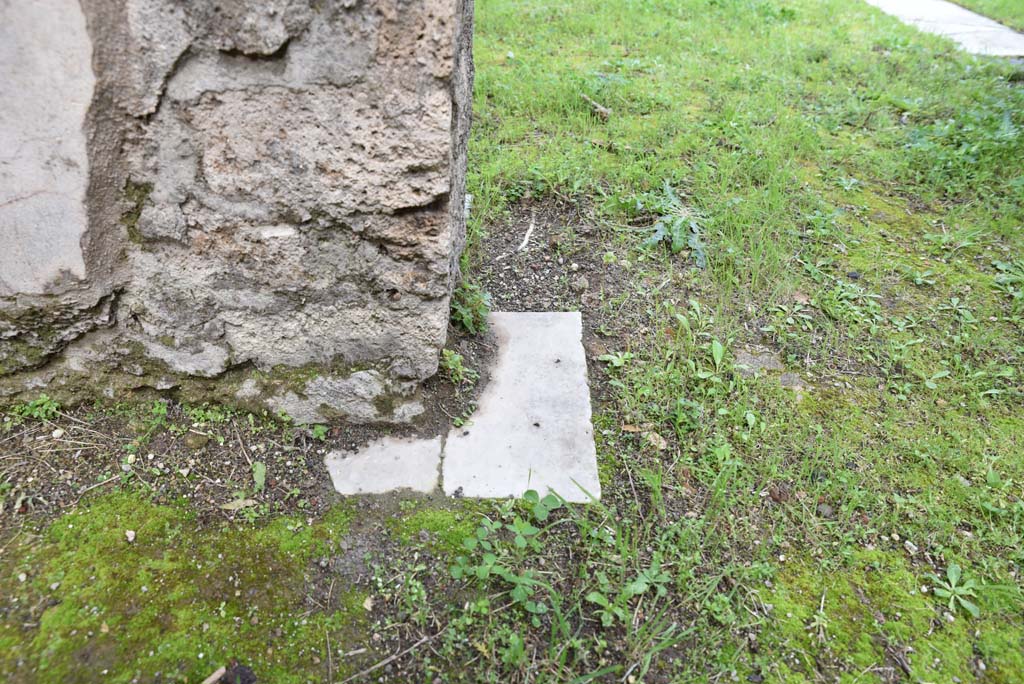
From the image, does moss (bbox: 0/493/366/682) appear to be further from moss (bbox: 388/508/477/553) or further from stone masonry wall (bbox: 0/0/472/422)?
stone masonry wall (bbox: 0/0/472/422)

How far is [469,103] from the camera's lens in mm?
2268

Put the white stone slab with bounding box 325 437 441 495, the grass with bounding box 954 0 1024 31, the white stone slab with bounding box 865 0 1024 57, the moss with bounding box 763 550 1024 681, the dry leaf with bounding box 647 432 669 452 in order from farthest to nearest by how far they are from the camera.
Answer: the grass with bounding box 954 0 1024 31, the white stone slab with bounding box 865 0 1024 57, the dry leaf with bounding box 647 432 669 452, the white stone slab with bounding box 325 437 441 495, the moss with bounding box 763 550 1024 681

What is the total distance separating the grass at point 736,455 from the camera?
5.40 ft

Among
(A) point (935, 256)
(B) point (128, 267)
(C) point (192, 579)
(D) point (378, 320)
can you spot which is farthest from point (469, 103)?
(A) point (935, 256)

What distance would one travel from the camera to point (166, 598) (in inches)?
65.3

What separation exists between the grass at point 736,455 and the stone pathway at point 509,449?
3.3 inches

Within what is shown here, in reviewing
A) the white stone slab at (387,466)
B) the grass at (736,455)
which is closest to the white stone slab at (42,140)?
the grass at (736,455)

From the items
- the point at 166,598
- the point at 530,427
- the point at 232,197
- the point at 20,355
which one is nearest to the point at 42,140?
the point at 232,197

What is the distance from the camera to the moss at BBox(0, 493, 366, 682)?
5.05 ft

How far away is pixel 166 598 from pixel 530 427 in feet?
3.68

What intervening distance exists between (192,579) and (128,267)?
867mm

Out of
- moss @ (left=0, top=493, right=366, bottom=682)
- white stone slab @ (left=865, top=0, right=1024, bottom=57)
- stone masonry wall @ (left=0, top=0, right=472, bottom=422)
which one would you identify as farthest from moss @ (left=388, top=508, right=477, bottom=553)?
white stone slab @ (left=865, top=0, right=1024, bottom=57)

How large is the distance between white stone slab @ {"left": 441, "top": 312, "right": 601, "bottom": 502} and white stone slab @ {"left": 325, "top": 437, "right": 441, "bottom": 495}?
0.05 metres

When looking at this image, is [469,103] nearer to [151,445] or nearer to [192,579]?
[151,445]
